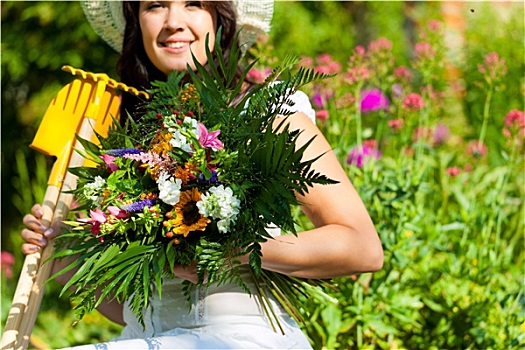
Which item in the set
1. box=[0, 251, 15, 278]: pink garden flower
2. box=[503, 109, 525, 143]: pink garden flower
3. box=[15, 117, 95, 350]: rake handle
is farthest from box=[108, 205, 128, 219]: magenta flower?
box=[0, 251, 15, 278]: pink garden flower

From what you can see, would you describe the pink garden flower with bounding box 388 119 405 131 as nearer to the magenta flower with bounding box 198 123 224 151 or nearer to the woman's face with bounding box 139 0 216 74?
the woman's face with bounding box 139 0 216 74

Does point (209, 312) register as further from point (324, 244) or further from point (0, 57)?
point (0, 57)

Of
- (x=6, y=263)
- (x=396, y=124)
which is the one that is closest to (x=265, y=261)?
(x=396, y=124)

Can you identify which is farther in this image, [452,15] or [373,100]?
[452,15]

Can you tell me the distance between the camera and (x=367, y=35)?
5570 millimetres

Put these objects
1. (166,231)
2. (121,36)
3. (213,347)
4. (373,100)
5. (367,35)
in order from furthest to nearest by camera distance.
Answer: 1. (367,35)
2. (373,100)
3. (121,36)
4. (213,347)
5. (166,231)

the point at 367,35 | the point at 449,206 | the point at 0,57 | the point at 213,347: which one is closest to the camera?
the point at 213,347

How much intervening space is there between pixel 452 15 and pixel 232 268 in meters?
5.30

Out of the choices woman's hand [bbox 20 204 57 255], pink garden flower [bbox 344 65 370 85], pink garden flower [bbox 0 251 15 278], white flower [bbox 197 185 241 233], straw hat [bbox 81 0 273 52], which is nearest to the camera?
white flower [bbox 197 185 241 233]

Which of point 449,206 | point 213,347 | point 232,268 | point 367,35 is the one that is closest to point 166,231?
point 232,268

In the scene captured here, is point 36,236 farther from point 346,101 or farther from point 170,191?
point 346,101

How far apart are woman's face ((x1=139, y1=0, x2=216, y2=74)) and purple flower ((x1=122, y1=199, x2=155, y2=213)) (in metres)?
0.58

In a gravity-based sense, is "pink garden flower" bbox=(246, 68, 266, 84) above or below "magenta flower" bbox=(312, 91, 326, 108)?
above

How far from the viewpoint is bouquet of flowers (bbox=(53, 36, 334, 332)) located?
1.51 m
